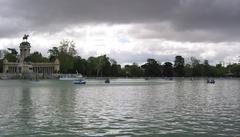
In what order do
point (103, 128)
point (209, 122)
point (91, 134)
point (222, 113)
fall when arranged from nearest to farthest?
point (91, 134) → point (103, 128) → point (209, 122) → point (222, 113)

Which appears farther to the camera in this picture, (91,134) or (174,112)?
(174,112)

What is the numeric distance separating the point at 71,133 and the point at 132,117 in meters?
8.83

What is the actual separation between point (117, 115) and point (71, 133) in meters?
9.74

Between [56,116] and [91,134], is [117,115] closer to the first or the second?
[56,116]

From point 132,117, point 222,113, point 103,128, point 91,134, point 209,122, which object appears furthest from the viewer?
point 222,113

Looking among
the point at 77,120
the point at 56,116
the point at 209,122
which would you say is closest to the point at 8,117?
the point at 56,116

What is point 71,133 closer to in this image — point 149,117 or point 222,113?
point 149,117

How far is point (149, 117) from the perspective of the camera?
3272 centimetres

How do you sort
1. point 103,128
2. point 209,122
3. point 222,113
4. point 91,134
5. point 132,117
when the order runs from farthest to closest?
point 222,113 < point 132,117 < point 209,122 < point 103,128 < point 91,134

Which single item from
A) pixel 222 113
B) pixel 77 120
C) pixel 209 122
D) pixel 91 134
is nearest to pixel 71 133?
pixel 91 134

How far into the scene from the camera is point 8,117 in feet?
107

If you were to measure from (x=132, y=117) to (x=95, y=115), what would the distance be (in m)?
3.52

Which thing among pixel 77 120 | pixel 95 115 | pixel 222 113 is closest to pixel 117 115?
pixel 95 115

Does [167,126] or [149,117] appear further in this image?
[149,117]
